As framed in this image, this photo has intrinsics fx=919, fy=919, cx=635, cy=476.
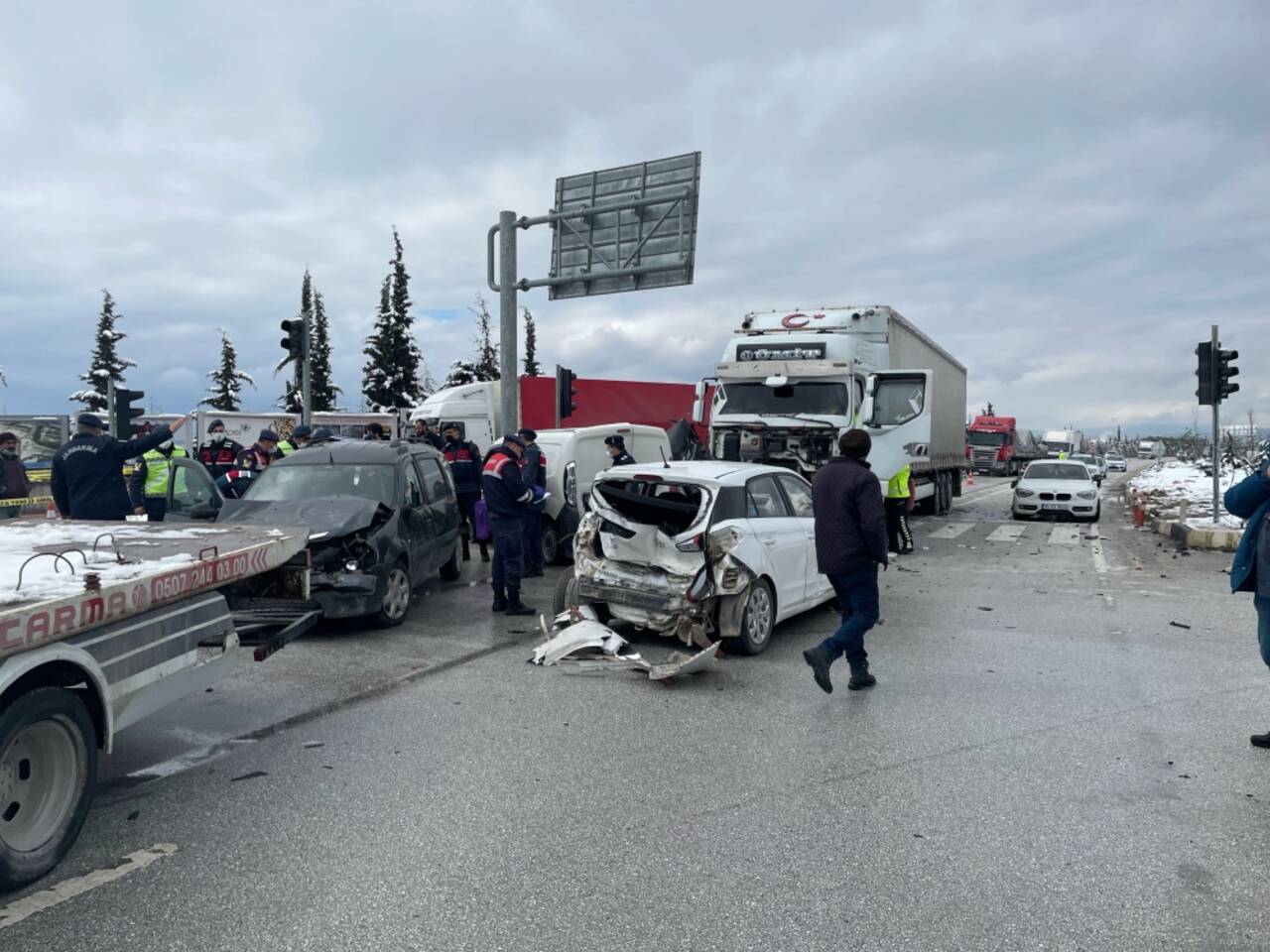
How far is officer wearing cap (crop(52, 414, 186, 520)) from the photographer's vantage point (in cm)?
806

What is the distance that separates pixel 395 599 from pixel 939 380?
1629 cm

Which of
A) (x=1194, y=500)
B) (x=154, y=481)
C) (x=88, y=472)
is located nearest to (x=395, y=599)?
(x=88, y=472)

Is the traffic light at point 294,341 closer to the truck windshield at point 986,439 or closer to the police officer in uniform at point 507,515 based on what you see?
the police officer in uniform at point 507,515

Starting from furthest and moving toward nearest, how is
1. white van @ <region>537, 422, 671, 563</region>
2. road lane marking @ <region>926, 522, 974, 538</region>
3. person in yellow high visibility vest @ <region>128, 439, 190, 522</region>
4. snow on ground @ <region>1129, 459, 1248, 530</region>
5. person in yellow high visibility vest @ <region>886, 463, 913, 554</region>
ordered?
road lane marking @ <region>926, 522, 974, 538</region> < snow on ground @ <region>1129, 459, 1248, 530</region> < person in yellow high visibility vest @ <region>886, 463, 913, 554</region> < white van @ <region>537, 422, 671, 563</region> < person in yellow high visibility vest @ <region>128, 439, 190, 522</region>

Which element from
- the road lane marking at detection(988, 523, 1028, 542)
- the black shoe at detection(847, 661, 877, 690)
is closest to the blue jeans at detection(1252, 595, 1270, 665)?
the black shoe at detection(847, 661, 877, 690)

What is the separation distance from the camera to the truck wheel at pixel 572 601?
26.2 feet

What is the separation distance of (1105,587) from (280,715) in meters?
9.68

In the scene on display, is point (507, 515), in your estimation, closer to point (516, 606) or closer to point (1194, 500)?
point (516, 606)

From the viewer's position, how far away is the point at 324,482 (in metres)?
9.27

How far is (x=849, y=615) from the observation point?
6.59 metres

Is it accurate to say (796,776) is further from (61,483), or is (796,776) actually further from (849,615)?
(61,483)

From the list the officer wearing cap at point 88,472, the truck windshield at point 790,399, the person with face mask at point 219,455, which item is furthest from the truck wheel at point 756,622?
the person with face mask at point 219,455

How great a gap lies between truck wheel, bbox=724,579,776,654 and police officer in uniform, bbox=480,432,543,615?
8.54 feet

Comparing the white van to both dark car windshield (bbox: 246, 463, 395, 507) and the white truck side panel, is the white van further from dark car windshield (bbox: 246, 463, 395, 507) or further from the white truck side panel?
the white truck side panel
